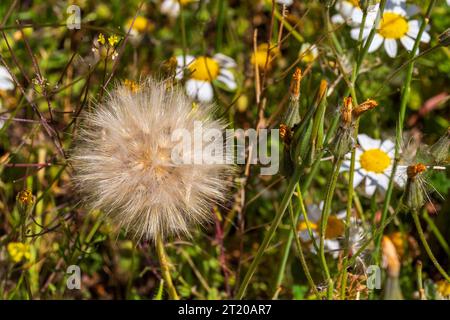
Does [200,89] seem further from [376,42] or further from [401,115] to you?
[401,115]

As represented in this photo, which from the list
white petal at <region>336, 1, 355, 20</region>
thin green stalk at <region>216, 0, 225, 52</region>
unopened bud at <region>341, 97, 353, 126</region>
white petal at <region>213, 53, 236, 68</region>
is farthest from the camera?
thin green stalk at <region>216, 0, 225, 52</region>

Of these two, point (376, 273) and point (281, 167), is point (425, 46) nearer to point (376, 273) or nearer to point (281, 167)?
point (376, 273)

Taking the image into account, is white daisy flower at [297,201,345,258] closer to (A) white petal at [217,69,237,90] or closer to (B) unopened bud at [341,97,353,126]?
(A) white petal at [217,69,237,90]

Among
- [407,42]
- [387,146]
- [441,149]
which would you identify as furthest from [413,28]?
[441,149]

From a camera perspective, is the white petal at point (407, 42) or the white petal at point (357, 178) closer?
the white petal at point (357, 178)

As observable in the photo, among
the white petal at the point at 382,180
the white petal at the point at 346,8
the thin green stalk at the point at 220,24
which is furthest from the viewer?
the thin green stalk at the point at 220,24

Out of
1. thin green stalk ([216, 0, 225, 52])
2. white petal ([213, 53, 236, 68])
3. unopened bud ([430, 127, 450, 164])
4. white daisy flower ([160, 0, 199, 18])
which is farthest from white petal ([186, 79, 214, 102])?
unopened bud ([430, 127, 450, 164])

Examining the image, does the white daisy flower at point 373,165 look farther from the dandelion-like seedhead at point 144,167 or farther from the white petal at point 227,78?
the dandelion-like seedhead at point 144,167

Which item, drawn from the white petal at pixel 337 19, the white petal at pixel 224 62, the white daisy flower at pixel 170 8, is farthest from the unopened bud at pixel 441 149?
the white daisy flower at pixel 170 8
